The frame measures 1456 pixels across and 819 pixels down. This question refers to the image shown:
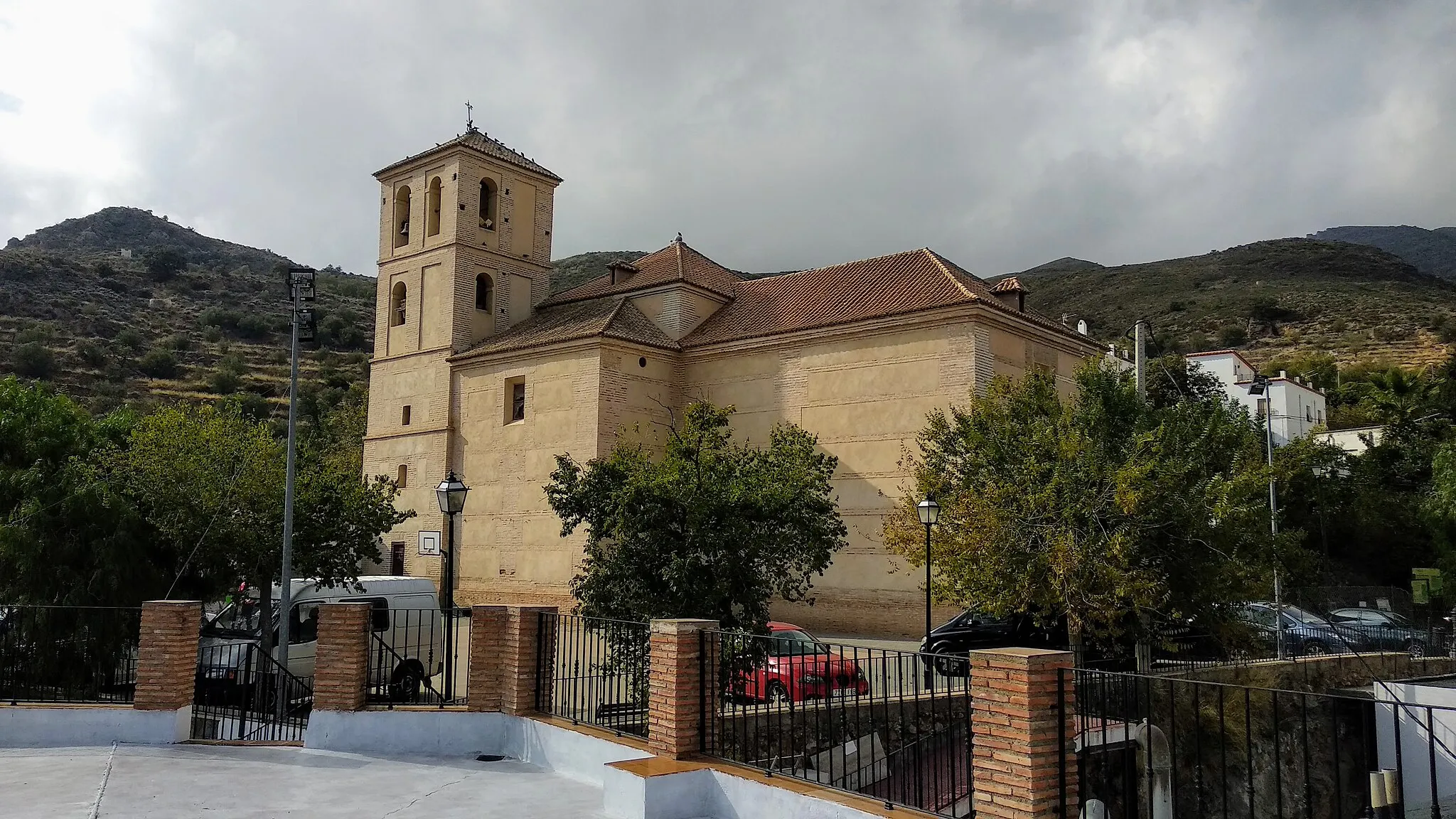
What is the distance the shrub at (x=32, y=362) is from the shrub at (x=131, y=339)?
231 inches

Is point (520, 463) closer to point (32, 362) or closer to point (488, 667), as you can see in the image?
point (488, 667)

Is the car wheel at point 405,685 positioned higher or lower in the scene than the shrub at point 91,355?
lower

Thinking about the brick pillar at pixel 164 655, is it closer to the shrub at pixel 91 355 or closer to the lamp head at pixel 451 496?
the lamp head at pixel 451 496

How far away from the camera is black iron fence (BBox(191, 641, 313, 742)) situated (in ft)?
36.0

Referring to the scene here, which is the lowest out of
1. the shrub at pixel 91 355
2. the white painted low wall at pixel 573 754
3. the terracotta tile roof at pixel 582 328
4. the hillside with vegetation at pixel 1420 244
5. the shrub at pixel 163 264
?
the white painted low wall at pixel 573 754

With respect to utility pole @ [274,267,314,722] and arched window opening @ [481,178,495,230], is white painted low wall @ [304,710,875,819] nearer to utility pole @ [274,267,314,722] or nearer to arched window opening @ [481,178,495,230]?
utility pole @ [274,267,314,722]

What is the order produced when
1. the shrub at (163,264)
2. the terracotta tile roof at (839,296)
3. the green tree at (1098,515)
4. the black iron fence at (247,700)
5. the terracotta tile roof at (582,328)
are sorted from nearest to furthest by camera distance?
the black iron fence at (247,700) → the green tree at (1098,515) → the terracotta tile roof at (839,296) → the terracotta tile roof at (582,328) → the shrub at (163,264)

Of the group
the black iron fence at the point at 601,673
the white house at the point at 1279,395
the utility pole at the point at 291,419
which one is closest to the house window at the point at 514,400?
the utility pole at the point at 291,419

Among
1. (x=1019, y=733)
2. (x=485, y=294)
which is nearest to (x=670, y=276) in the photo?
(x=485, y=294)

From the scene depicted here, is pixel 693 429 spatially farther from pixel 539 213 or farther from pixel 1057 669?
pixel 539 213

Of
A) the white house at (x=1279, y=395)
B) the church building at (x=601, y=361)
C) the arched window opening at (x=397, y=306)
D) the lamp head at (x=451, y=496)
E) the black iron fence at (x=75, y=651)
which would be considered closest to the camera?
the black iron fence at (x=75, y=651)

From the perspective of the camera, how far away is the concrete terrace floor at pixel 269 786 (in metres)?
7.49

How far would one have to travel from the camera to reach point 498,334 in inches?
1208

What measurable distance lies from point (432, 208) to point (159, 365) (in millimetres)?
34974
